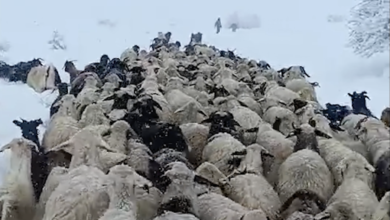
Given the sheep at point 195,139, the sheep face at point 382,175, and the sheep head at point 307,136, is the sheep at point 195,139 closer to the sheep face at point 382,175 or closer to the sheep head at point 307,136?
the sheep head at point 307,136

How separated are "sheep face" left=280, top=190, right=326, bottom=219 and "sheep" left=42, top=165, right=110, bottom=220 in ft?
4.52

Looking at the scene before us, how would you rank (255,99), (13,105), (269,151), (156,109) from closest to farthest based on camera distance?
(269,151) < (156,109) < (255,99) < (13,105)

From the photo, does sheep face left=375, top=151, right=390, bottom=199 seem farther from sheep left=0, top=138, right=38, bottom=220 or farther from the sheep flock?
sheep left=0, top=138, right=38, bottom=220

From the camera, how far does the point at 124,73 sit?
33.5 feet

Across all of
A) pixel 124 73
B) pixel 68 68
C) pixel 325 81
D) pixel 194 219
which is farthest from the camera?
pixel 325 81

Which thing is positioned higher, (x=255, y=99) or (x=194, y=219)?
(x=255, y=99)

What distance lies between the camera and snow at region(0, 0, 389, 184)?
40.5 feet

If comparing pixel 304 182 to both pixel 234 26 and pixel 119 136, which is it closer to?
pixel 119 136

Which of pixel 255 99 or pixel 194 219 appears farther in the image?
pixel 255 99

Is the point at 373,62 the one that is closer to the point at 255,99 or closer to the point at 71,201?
the point at 255,99

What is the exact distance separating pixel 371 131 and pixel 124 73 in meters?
4.56

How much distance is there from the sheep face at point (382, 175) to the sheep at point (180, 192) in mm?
1694

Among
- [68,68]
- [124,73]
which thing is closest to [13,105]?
[124,73]

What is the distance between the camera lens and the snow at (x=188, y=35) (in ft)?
40.5
